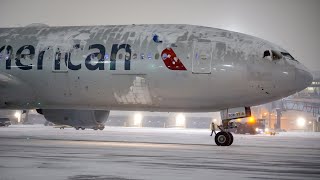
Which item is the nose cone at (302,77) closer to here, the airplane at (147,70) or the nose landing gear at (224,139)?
the airplane at (147,70)

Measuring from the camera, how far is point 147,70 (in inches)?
838

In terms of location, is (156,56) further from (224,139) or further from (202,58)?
(224,139)

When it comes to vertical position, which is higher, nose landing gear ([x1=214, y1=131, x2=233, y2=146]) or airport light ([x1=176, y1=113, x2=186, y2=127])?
airport light ([x1=176, y1=113, x2=186, y2=127])

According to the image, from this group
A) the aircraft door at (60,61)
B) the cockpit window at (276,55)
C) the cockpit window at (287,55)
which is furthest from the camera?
the aircraft door at (60,61)

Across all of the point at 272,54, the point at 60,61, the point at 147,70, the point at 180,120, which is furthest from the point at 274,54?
the point at 180,120

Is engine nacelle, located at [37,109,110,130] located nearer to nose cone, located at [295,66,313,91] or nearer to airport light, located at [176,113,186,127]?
nose cone, located at [295,66,313,91]

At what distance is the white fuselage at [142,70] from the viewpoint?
2030cm

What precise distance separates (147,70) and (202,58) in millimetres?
2527

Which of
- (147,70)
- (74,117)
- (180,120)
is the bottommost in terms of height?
(74,117)

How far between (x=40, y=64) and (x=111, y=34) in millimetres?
3688

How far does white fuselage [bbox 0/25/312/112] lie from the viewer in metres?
20.3

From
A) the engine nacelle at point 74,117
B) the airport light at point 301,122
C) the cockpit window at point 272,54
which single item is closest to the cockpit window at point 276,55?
the cockpit window at point 272,54

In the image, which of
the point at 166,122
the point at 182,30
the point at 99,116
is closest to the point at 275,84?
the point at 182,30

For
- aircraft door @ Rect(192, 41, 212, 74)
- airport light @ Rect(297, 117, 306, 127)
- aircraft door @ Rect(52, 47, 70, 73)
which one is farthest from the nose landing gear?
airport light @ Rect(297, 117, 306, 127)
